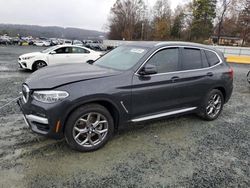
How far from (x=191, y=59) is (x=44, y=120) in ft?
10.0

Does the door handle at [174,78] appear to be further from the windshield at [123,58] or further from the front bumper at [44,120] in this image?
the front bumper at [44,120]

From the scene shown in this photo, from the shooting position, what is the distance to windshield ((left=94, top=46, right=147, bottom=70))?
3.77 m

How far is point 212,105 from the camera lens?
16.0ft

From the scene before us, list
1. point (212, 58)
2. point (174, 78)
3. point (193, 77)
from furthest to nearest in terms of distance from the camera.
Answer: point (212, 58)
point (193, 77)
point (174, 78)

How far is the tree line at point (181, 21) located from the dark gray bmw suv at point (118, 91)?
4670 centimetres

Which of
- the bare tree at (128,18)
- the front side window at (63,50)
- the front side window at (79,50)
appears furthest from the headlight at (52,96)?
the bare tree at (128,18)

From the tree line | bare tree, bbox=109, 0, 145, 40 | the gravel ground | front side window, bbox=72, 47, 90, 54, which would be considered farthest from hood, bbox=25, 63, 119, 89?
bare tree, bbox=109, 0, 145, 40

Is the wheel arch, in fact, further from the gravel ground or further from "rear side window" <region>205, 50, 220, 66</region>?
the gravel ground

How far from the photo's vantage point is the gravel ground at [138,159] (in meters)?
2.76

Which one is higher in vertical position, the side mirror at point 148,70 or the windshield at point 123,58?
the windshield at point 123,58

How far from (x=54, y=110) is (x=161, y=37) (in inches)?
2373

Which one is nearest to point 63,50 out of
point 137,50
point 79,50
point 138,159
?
point 79,50

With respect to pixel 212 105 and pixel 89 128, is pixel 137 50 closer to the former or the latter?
pixel 89 128

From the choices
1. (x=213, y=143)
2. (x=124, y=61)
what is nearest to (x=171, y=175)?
(x=213, y=143)
